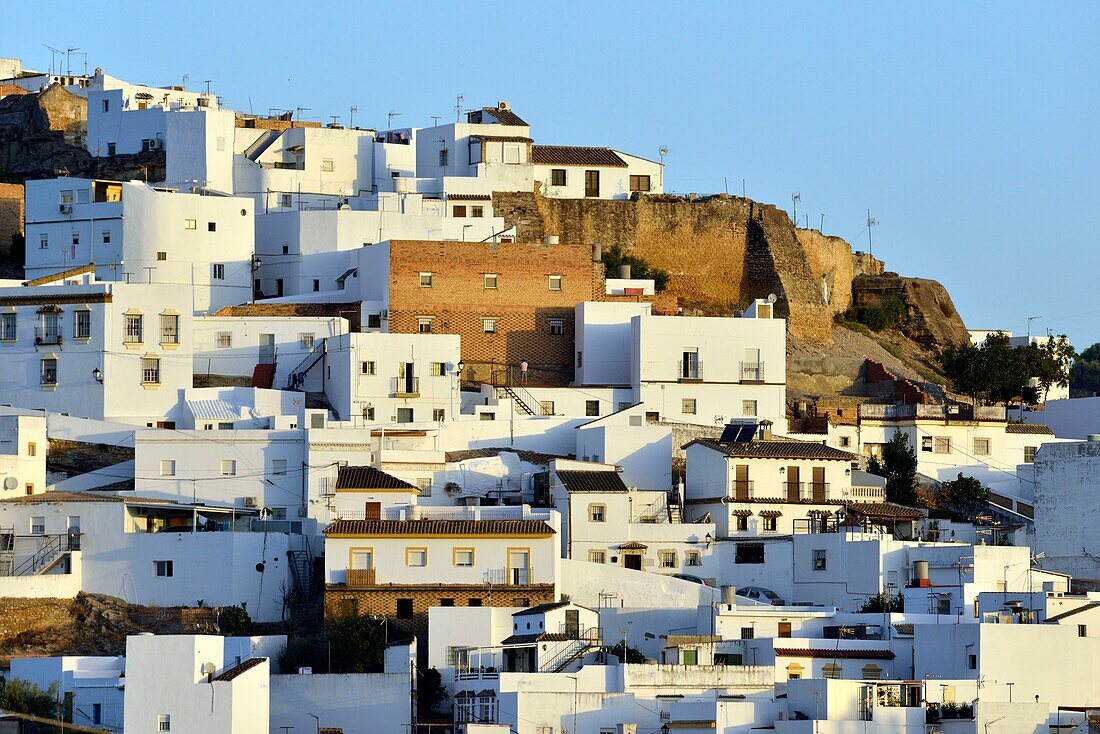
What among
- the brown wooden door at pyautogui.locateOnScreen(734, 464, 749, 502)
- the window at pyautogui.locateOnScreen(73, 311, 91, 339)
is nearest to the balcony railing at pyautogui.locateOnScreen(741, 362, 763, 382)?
the brown wooden door at pyautogui.locateOnScreen(734, 464, 749, 502)

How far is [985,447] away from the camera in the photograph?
63.4 m

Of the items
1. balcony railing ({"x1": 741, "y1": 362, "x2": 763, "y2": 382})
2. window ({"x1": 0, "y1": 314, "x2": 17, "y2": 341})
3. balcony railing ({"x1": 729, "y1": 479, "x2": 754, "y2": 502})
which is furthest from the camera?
balcony railing ({"x1": 741, "y1": 362, "x2": 763, "y2": 382})

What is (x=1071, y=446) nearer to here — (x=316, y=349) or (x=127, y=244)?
(x=316, y=349)

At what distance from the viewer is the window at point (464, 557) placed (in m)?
48.0

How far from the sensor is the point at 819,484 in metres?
55.3

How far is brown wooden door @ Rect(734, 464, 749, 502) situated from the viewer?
54625mm

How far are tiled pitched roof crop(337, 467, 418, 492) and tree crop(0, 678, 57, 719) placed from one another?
989 cm

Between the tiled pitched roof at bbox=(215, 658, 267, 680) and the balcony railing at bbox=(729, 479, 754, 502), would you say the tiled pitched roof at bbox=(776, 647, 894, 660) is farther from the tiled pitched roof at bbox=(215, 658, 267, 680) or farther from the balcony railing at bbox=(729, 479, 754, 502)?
the balcony railing at bbox=(729, 479, 754, 502)

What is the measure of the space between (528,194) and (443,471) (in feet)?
59.7

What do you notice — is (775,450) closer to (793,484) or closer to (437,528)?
(793,484)

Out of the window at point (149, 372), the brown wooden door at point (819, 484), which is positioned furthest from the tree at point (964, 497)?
the window at point (149, 372)

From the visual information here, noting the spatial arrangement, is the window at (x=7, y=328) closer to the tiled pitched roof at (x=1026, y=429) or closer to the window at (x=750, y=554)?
the window at (x=750, y=554)

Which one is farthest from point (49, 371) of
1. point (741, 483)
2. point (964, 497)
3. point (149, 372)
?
point (964, 497)

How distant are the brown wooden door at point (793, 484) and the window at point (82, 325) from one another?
690 inches
